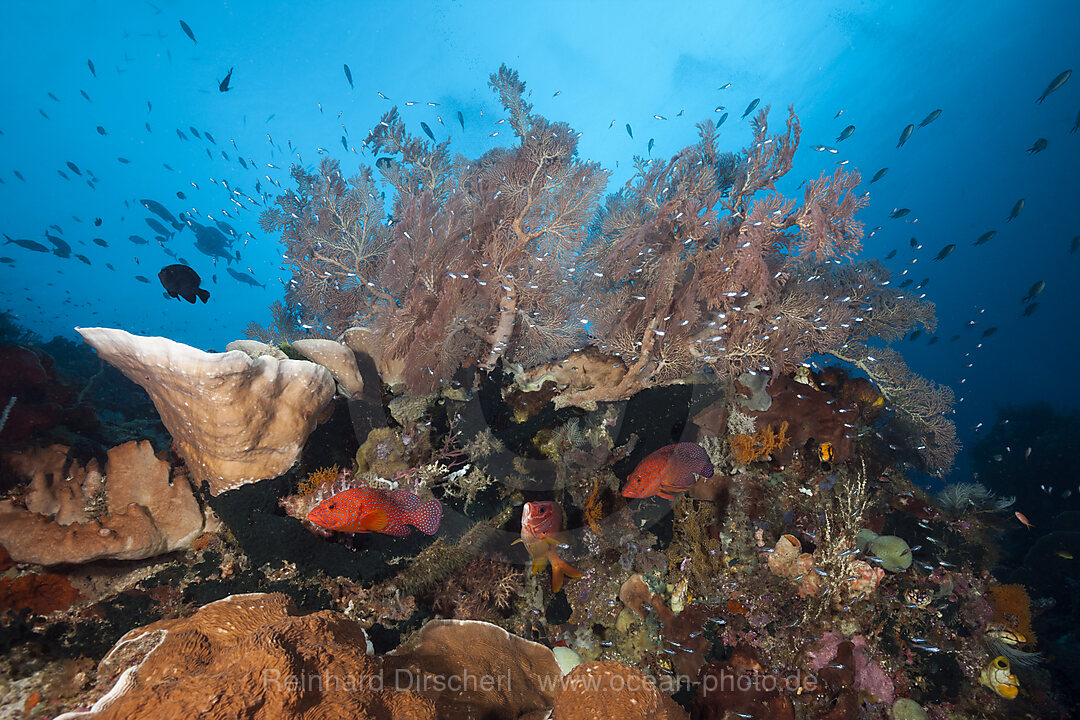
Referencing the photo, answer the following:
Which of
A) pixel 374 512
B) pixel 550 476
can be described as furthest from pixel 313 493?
pixel 550 476

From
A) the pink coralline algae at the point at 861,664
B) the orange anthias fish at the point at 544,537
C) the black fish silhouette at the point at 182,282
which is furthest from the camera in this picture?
the black fish silhouette at the point at 182,282

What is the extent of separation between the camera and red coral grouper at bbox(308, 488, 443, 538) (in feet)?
9.90

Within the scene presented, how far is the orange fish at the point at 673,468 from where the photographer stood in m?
3.70

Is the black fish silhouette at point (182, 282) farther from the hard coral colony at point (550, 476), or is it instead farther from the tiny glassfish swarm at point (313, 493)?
the tiny glassfish swarm at point (313, 493)

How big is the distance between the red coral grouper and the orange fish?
1.91m

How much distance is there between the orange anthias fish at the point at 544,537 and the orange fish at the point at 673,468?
92cm

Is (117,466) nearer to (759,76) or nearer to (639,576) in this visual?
(639,576)

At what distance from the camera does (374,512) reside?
3105 millimetres

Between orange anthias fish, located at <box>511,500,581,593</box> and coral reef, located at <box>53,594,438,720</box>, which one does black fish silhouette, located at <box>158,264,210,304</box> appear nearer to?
coral reef, located at <box>53,594,438,720</box>

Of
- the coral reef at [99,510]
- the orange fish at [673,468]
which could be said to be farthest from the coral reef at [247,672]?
the orange fish at [673,468]

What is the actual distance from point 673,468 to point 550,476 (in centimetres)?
158

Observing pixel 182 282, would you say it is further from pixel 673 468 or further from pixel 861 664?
pixel 861 664

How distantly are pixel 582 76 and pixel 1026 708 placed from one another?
70.4 metres

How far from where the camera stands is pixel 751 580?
4129mm
